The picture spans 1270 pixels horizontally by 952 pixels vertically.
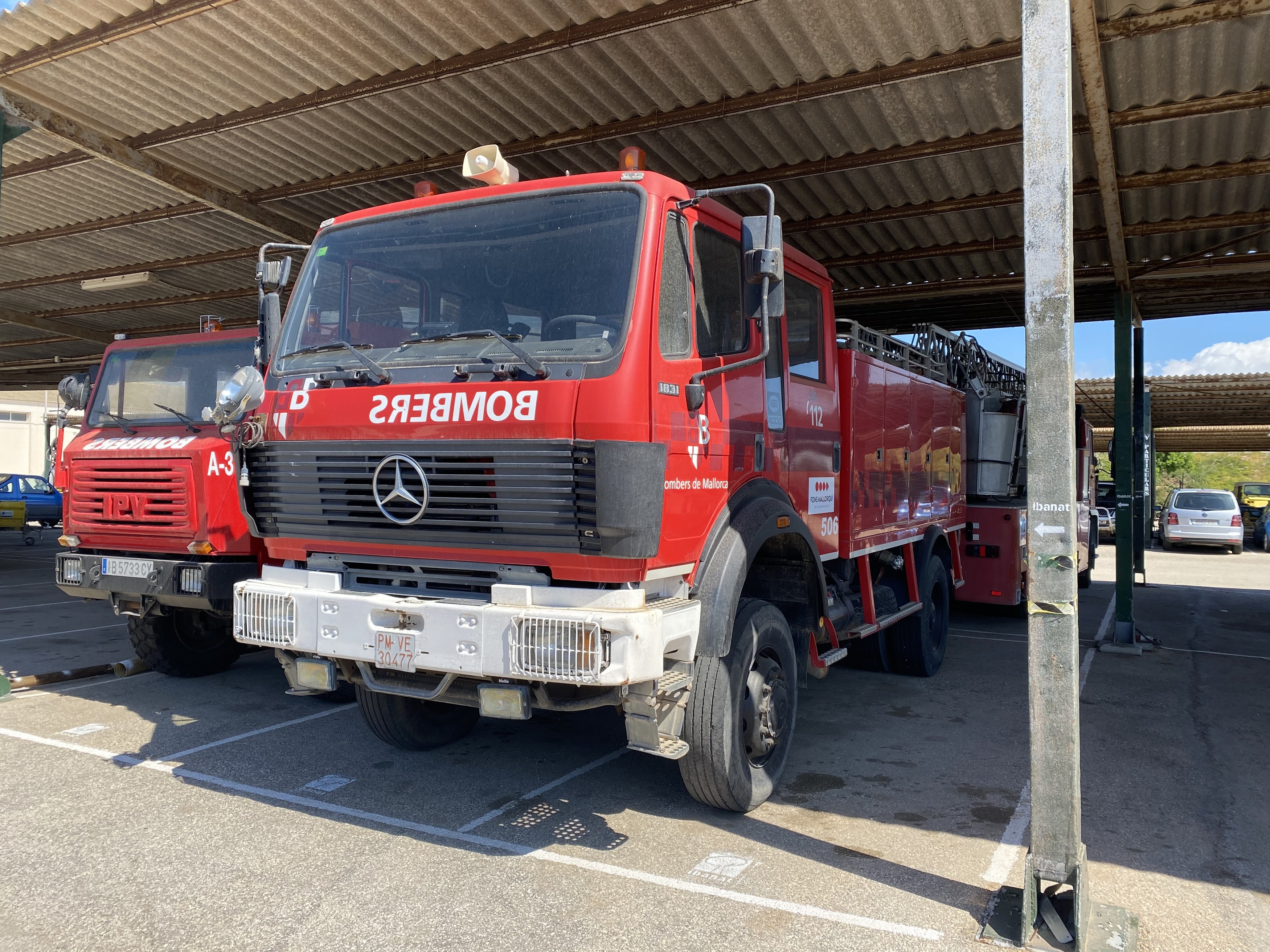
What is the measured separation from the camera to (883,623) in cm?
645

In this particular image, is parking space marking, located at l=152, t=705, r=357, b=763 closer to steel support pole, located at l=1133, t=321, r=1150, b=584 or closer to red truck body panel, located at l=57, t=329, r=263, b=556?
red truck body panel, located at l=57, t=329, r=263, b=556

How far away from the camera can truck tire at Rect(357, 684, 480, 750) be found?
5.18 metres

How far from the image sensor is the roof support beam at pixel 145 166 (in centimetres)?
729

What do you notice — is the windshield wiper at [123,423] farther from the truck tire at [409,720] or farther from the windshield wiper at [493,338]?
the windshield wiper at [493,338]

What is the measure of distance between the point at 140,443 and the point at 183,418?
1.14ft

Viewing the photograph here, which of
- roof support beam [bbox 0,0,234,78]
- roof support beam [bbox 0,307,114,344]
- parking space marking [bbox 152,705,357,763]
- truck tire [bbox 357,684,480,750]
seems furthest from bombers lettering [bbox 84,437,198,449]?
roof support beam [bbox 0,307,114,344]

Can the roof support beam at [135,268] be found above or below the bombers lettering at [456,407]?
above

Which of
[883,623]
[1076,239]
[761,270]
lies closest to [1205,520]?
[1076,239]

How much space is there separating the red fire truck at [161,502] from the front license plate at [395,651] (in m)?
1.70

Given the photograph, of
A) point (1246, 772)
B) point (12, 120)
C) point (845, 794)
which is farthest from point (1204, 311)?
point (12, 120)

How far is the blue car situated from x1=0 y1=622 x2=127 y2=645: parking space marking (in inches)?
621

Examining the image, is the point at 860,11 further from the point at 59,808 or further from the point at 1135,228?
the point at 59,808

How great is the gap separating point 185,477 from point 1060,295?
17.2 feet

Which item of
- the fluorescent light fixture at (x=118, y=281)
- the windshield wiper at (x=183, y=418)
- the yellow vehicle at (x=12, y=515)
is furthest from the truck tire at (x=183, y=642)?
the yellow vehicle at (x=12, y=515)
